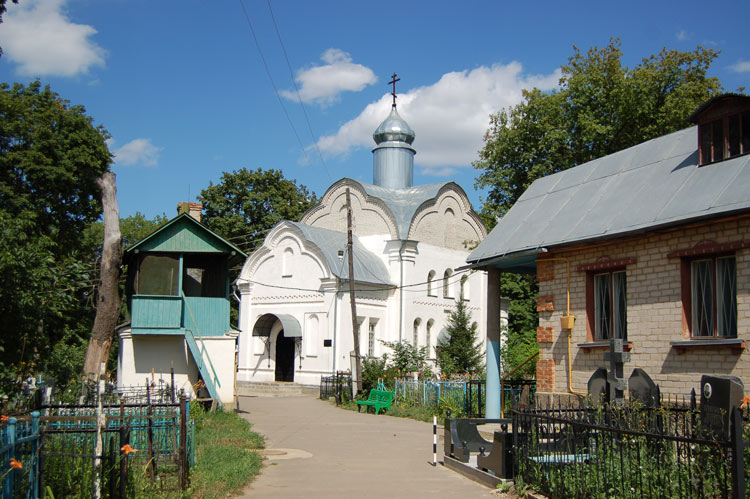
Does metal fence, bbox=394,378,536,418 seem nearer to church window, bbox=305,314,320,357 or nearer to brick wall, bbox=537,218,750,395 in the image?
brick wall, bbox=537,218,750,395

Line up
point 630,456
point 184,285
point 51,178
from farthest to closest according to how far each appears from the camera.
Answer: point 51,178 → point 184,285 → point 630,456

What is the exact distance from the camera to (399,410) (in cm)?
2128

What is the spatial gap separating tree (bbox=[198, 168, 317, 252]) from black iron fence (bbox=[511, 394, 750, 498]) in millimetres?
35513

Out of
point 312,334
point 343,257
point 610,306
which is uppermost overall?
point 343,257

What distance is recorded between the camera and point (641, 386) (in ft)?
37.2

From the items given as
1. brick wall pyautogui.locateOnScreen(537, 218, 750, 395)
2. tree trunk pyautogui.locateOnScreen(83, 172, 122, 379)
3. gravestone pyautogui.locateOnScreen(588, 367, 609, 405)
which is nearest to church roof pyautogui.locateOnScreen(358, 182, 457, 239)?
tree trunk pyautogui.locateOnScreen(83, 172, 122, 379)

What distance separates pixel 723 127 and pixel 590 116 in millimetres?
18708

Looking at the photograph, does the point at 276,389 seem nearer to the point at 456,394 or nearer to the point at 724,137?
the point at 456,394

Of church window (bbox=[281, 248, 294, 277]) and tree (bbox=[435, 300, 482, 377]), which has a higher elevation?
church window (bbox=[281, 248, 294, 277])

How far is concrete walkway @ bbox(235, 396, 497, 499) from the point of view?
31.7ft

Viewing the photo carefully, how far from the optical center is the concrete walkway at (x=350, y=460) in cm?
966

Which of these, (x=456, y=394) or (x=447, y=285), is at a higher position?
(x=447, y=285)

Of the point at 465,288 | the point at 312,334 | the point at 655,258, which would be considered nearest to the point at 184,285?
the point at 312,334

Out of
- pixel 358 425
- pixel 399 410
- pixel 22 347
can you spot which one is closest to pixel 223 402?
pixel 358 425
